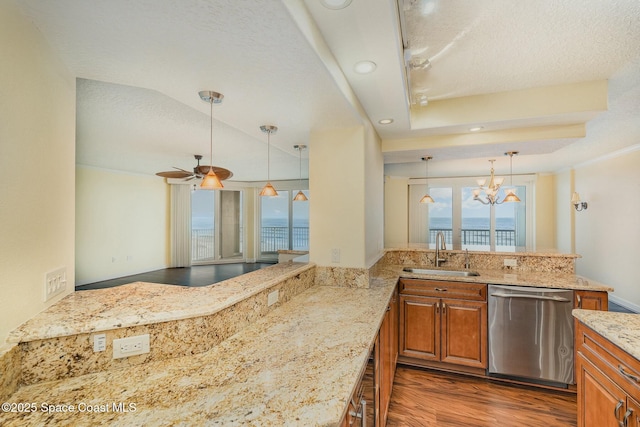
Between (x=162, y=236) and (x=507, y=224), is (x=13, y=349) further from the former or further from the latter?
(x=507, y=224)

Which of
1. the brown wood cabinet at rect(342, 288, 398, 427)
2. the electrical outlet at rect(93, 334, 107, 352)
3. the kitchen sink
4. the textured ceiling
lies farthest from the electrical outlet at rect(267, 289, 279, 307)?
the kitchen sink

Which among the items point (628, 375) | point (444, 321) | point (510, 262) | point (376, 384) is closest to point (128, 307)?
point (376, 384)

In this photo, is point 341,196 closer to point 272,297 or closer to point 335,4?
point 272,297

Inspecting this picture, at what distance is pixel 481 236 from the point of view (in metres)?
7.34

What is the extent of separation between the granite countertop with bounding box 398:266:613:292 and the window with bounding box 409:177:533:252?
4087mm

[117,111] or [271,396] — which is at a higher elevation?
[117,111]

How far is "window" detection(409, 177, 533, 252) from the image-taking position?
6.88 meters

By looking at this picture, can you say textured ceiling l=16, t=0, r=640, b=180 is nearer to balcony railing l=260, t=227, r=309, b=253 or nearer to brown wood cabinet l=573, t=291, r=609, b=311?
brown wood cabinet l=573, t=291, r=609, b=311

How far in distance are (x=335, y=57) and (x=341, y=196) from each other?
116cm

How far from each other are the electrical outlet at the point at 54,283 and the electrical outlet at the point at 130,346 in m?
0.43

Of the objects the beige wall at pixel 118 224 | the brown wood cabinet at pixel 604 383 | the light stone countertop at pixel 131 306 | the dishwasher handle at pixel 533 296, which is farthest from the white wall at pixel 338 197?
the beige wall at pixel 118 224

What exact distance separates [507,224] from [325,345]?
7.46m

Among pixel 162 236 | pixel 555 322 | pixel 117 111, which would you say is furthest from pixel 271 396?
pixel 162 236

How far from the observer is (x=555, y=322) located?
2.39 meters
